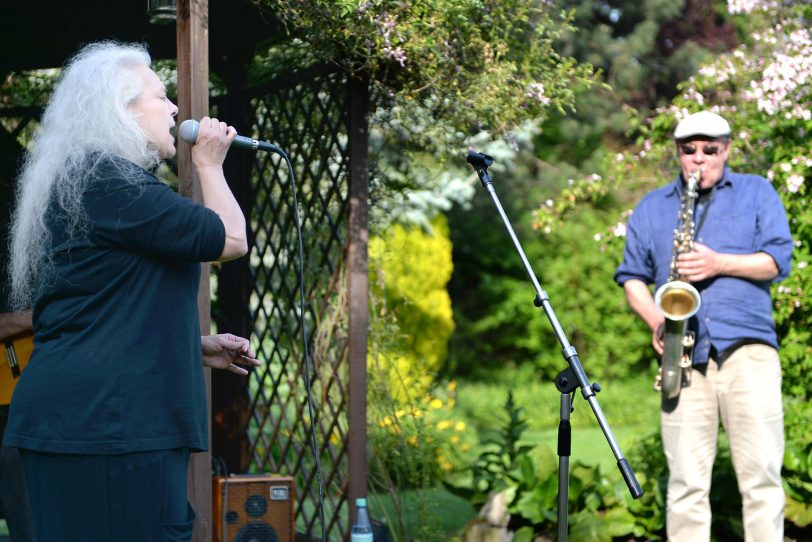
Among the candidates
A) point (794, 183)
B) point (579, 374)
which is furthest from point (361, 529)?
point (794, 183)

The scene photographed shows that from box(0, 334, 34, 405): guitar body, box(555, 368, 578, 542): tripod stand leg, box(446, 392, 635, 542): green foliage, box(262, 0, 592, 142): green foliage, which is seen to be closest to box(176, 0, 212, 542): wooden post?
box(262, 0, 592, 142): green foliage

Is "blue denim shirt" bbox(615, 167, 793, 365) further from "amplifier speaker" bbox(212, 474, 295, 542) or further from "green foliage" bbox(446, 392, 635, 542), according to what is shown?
"amplifier speaker" bbox(212, 474, 295, 542)

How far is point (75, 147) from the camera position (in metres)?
2.43

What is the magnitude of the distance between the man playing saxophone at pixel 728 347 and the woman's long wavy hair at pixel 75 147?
214cm

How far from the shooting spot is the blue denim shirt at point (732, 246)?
403cm

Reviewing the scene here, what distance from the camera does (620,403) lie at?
1062cm

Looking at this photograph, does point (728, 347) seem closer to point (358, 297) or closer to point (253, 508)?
point (358, 297)

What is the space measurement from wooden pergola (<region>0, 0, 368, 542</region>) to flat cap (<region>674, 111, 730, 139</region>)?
1.17m

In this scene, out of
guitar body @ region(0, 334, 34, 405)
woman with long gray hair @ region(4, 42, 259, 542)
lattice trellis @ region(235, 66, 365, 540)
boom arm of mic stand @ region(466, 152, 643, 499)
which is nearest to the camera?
woman with long gray hair @ region(4, 42, 259, 542)

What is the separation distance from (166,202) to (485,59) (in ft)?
7.06

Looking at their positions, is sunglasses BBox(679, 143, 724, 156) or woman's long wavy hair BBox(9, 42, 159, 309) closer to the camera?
woman's long wavy hair BBox(9, 42, 159, 309)

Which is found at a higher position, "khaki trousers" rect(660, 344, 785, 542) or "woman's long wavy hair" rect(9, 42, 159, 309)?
"woman's long wavy hair" rect(9, 42, 159, 309)

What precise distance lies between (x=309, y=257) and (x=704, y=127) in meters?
1.73

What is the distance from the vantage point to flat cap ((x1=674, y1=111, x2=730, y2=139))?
4020 mm
